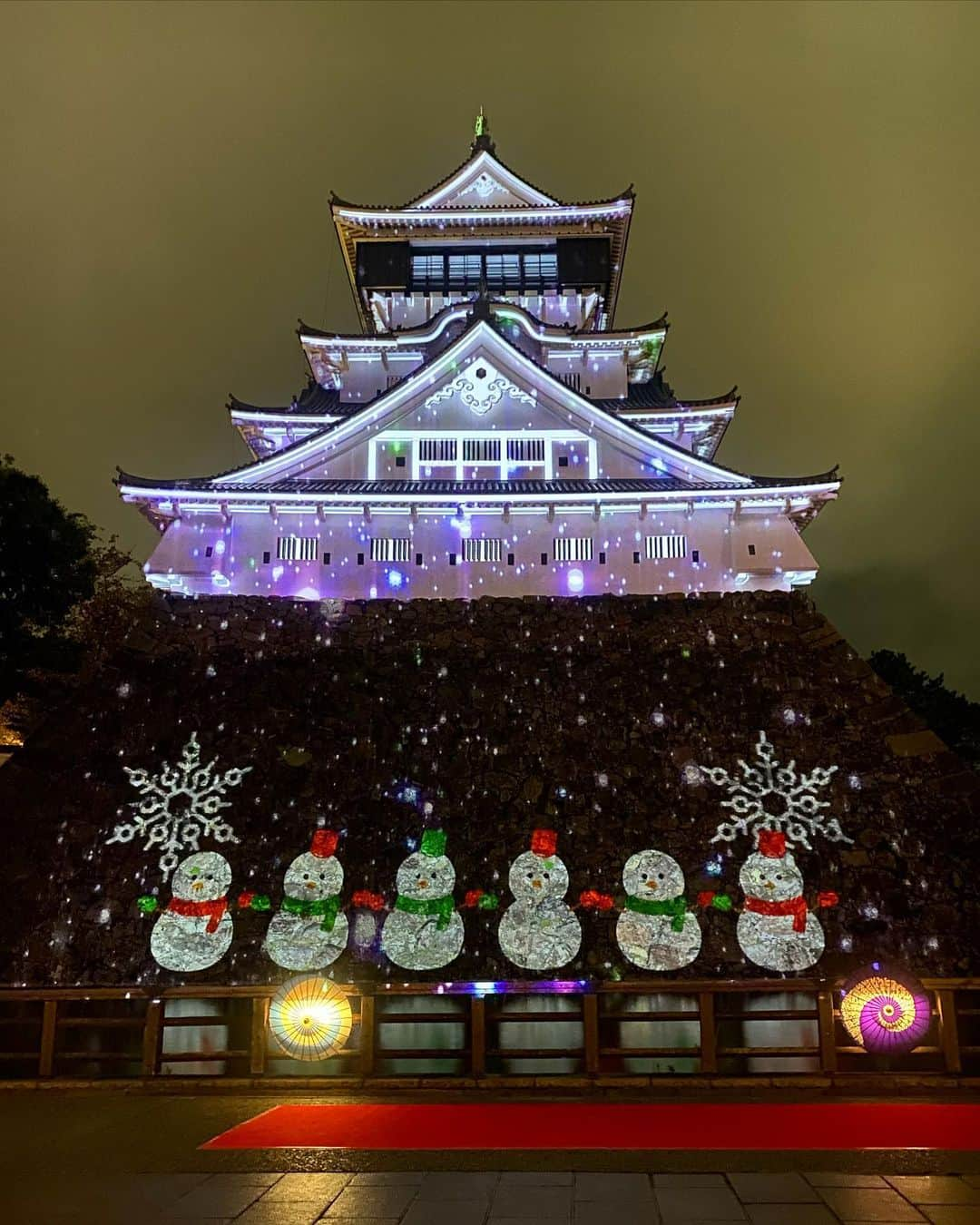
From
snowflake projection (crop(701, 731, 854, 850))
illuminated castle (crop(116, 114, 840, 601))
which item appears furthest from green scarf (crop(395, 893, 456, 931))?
illuminated castle (crop(116, 114, 840, 601))

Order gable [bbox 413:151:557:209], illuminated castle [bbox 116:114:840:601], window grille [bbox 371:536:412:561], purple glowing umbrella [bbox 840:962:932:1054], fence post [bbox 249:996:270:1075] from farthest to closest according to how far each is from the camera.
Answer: gable [bbox 413:151:557:209]
window grille [bbox 371:536:412:561]
illuminated castle [bbox 116:114:840:601]
fence post [bbox 249:996:270:1075]
purple glowing umbrella [bbox 840:962:932:1054]

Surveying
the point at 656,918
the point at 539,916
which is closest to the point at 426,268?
the point at 539,916

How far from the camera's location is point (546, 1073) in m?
8.30

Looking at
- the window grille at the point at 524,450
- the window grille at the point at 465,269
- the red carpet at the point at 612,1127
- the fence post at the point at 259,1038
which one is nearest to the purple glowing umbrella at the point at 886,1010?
the red carpet at the point at 612,1127

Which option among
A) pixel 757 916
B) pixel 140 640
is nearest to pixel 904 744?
pixel 757 916

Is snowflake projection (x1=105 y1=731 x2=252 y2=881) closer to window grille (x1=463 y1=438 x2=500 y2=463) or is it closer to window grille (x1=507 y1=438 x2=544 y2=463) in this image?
window grille (x1=463 y1=438 x2=500 y2=463)

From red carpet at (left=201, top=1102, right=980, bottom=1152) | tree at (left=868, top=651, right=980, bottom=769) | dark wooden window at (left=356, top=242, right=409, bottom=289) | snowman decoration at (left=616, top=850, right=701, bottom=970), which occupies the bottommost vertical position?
red carpet at (left=201, top=1102, right=980, bottom=1152)

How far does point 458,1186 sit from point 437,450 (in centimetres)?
2193

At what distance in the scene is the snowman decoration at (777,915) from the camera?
9.30 m

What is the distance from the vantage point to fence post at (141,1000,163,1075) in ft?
27.6

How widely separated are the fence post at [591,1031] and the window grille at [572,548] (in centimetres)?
1636

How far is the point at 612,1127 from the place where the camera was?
6785 mm

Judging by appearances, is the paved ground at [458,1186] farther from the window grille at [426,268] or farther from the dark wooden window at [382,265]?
the window grille at [426,268]

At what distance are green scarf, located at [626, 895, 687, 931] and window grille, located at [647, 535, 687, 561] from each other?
15.1 m
